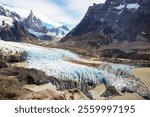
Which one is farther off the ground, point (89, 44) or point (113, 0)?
point (113, 0)

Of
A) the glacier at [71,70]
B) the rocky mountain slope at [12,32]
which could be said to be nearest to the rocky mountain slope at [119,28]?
the rocky mountain slope at [12,32]

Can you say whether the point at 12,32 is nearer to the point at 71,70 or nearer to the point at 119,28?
the point at 119,28

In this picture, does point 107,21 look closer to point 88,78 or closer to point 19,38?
point 19,38

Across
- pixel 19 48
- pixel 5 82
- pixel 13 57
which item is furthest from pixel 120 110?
pixel 19 48

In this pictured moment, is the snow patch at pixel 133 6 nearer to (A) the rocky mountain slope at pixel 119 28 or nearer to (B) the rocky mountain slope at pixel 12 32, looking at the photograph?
(A) the rocky mountain slope at pixel 119 28

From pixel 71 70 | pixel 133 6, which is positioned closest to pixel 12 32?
pixel 133 6

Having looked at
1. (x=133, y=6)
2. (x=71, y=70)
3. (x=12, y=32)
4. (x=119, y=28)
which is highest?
(x=133, y=6)

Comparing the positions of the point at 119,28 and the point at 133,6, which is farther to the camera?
the point at 133,6

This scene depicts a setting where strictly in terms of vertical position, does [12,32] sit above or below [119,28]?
below
